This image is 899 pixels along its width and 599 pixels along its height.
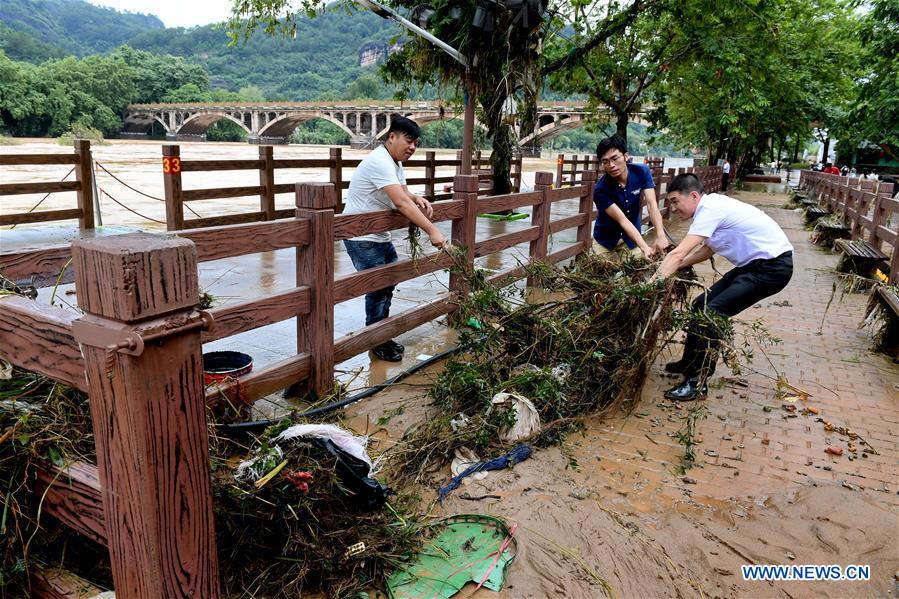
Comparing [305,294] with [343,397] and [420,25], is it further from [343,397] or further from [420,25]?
[420,25]

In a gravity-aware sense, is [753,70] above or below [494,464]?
above

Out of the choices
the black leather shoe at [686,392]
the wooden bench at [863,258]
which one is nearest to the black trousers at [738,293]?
the black leather shoe at [686,392]

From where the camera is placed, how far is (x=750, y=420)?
14.0 feet

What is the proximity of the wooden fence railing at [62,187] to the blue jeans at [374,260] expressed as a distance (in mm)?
4789

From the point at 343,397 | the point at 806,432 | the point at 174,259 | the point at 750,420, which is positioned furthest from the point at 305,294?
the point at 806,432

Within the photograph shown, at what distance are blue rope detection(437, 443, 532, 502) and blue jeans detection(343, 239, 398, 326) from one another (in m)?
1.88

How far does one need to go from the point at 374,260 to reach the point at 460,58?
684 cm

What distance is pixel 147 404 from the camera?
4.98 feet

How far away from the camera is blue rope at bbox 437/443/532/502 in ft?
10.6

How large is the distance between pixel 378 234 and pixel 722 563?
320cm

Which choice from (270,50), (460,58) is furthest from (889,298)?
(270,50)

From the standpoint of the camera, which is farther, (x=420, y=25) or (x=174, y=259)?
(x=420, y=25)

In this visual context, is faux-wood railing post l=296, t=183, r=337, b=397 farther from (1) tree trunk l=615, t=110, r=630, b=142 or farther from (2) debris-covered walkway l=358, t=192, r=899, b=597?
(1) tree trunk l=615, t=110, r=630, b=142

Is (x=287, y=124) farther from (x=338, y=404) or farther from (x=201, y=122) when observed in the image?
(x=338, y=404)
